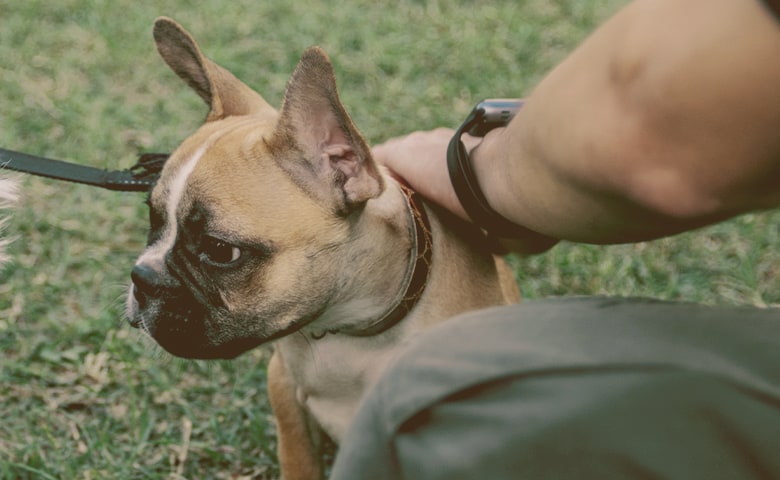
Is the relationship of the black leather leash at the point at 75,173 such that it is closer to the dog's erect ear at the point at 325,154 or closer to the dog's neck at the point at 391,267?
the dog's erect ear at the point at 325,154

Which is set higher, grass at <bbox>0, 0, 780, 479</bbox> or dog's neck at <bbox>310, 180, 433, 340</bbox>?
dog's neck at <bbox>310, 180, 433, 340</bbox>

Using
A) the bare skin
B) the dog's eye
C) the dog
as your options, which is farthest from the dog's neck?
the bare skin

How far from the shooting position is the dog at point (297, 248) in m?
2.01

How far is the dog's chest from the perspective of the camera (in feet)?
7.46

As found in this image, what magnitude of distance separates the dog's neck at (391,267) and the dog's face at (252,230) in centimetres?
8

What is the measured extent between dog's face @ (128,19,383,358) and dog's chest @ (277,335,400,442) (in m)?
0.23

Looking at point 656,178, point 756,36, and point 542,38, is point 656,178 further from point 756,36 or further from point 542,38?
point 542,38

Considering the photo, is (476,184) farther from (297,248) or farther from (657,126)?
(657,126)

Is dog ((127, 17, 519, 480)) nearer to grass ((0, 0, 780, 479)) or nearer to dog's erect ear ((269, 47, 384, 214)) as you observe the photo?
dog's erect ear ((269, 47, 384, 214))

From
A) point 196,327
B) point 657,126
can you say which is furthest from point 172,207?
point 657,126

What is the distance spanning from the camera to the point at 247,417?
9.32 feet

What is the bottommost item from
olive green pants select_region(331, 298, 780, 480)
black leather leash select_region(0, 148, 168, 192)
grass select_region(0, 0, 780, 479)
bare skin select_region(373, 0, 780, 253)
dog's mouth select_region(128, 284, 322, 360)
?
grass select_region(0, 0, 780, 479)

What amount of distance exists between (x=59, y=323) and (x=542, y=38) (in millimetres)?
3161

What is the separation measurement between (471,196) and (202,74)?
2.99ft
